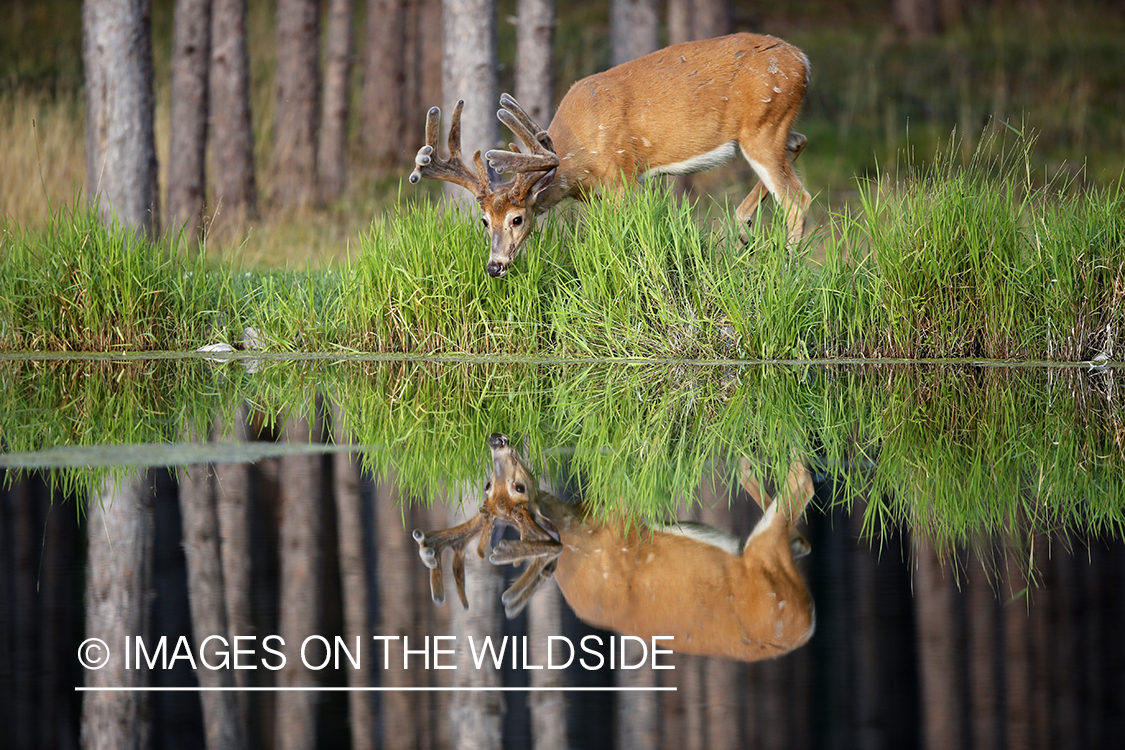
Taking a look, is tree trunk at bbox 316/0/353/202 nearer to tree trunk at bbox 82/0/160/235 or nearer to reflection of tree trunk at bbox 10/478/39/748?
tree trunk at bbox 82/0/160/235

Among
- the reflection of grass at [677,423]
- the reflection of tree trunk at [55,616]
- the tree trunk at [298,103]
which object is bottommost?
the reflection of tree trunk at [55,616]

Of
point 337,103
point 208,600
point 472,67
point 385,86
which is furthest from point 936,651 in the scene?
point 385,86

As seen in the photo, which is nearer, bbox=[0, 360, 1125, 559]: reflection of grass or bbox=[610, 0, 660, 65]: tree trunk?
bbox=[0, 360, 1125, 559]: reflection of grass

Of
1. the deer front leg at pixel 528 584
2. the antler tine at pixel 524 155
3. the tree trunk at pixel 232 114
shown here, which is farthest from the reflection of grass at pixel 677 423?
the tree trunk at pixel 232 114

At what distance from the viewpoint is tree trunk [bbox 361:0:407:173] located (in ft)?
59.6

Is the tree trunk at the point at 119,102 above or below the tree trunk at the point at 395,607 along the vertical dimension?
above

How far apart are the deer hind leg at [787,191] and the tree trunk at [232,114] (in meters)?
6.90

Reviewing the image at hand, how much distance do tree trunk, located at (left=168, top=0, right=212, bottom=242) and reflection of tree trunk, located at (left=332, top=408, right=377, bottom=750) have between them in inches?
342

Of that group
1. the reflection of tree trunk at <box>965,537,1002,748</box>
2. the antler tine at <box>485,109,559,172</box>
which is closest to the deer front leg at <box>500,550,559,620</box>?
the reflection of tree trunk at <box>965,537,1002,748</box>

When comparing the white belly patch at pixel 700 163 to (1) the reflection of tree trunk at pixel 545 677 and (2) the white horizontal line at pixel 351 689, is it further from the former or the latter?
(2) the white horizontal line at pixel 351 689

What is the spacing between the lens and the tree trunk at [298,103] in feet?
52.0

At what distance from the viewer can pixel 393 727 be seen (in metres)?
2.64

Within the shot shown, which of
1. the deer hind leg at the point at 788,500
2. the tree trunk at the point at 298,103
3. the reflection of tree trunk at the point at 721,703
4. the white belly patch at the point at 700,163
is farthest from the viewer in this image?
the tree trunk at the point at 298,103

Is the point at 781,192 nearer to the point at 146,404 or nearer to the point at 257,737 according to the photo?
the point at 146,404
